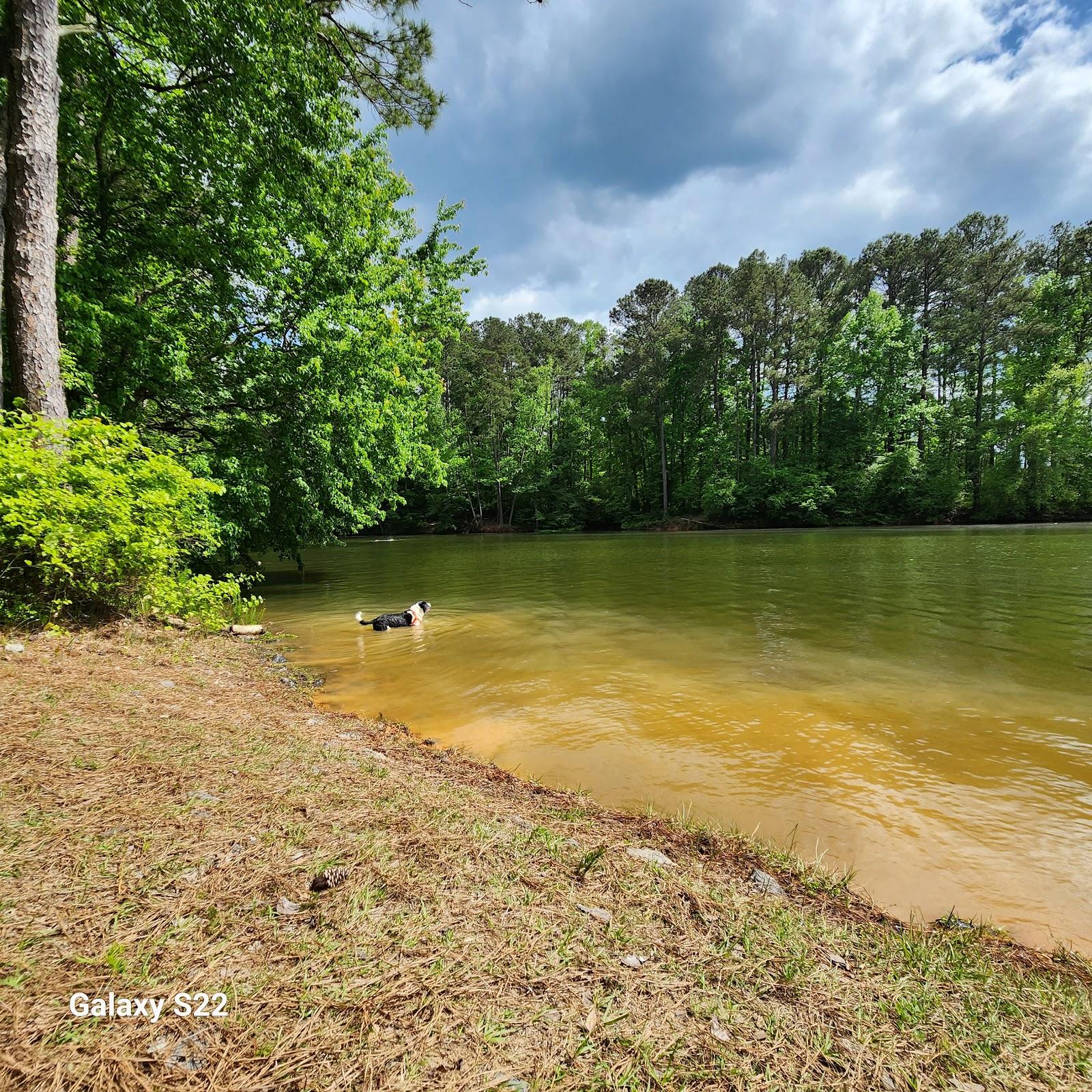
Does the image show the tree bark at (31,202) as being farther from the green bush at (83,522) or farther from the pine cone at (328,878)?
the pine cone at (328,878)

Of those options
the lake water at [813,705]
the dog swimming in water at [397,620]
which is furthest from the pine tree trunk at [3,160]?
the dog swimming in water at [397,620]

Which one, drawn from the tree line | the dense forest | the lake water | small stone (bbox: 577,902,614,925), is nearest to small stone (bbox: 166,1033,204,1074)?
small stone (bbox: 577,902,614,925)

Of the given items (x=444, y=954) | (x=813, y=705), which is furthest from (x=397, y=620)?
(x=444, y=954)

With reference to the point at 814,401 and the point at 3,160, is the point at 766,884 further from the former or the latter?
the point at 814,401

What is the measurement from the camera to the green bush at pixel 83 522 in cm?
512

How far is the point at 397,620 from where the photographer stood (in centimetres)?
987

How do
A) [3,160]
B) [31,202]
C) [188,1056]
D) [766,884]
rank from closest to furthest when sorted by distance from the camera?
[188,1056]
[766,884]
[3,160]
[31,202]

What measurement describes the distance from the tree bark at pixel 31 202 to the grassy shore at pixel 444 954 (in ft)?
17.6

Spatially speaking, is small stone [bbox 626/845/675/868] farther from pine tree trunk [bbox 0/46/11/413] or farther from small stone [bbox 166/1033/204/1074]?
pine tree trunk [bbox 0/46/11/413]

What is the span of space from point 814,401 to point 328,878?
49377 millimetres

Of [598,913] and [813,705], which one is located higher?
[598,913]

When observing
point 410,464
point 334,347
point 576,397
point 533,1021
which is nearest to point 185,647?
point 533,1021

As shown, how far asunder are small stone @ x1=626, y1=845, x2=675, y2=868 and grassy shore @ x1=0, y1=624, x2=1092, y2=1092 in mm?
60

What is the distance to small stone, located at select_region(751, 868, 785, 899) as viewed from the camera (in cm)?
262
